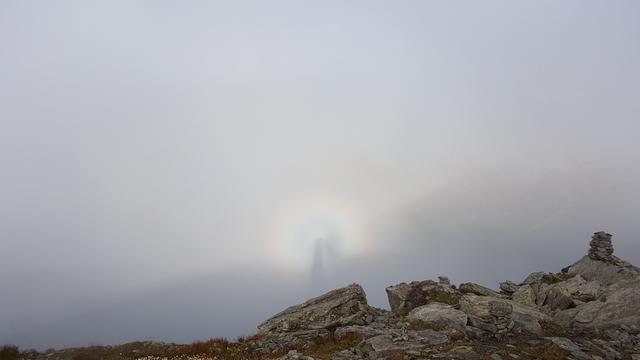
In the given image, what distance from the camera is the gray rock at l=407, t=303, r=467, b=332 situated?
28.8 metres

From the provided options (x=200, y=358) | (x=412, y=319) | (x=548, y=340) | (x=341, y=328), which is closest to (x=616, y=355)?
(x=548, y=340)

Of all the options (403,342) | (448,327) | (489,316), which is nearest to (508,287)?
(489,316)

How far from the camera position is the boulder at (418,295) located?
3766 cm

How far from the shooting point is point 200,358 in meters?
27.7

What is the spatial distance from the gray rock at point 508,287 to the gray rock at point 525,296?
77.6 inches

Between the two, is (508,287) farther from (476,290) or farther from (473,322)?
(473,322)

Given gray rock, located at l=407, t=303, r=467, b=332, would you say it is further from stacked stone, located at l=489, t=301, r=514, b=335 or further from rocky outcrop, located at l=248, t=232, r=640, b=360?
stacked stone, located at l=489, t=301, r=514, b=335

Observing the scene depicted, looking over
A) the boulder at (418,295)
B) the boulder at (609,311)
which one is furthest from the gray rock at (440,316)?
the boulder at (609,311)

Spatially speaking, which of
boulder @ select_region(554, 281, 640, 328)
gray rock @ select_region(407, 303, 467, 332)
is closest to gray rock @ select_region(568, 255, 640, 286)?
boulder @ select_region(554, 281, 640, 328)

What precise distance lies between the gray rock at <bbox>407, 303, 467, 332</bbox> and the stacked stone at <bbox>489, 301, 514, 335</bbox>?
7.32 ft

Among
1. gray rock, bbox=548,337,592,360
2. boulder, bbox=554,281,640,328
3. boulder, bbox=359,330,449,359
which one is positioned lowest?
gray rock, bbox=548,337,592,360

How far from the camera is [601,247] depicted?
1908 inches

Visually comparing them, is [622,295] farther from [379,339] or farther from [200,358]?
[200,358]

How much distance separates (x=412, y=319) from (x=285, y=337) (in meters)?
10.1
